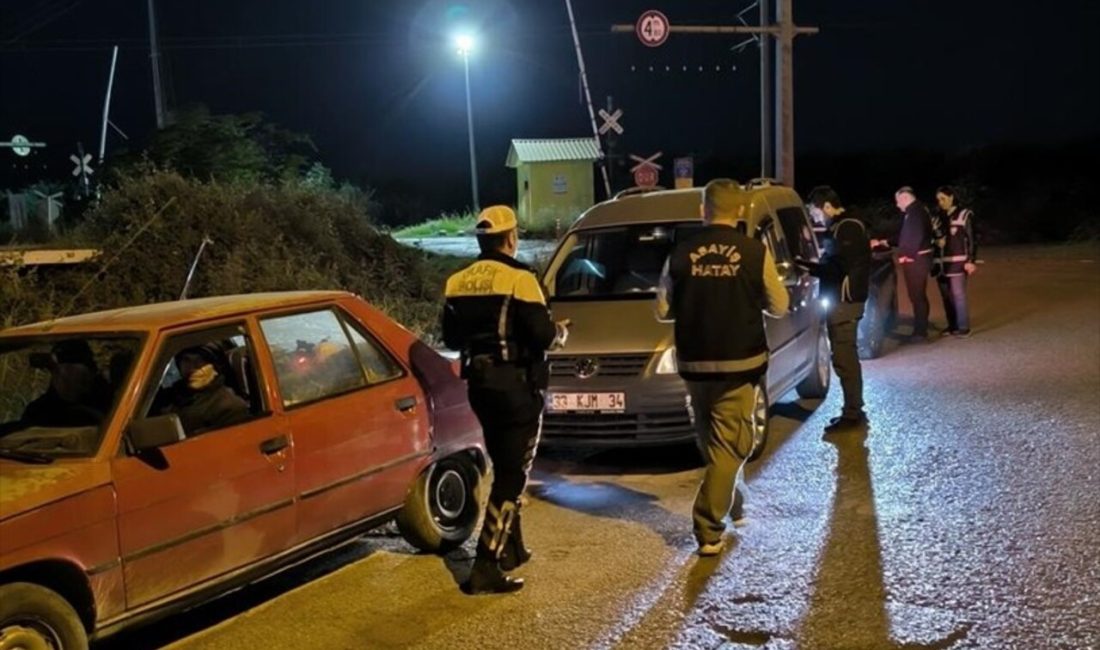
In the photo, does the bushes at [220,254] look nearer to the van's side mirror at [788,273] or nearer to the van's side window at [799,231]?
the van's side window at [799,231]

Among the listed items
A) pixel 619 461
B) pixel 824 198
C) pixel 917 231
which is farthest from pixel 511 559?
pixel 917 231

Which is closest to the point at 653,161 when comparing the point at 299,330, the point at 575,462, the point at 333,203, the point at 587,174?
the point at 333,203

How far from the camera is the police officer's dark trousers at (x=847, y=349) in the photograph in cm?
812

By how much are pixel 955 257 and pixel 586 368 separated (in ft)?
22.5

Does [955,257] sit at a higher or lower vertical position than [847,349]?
higher

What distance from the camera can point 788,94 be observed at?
61.3 ft

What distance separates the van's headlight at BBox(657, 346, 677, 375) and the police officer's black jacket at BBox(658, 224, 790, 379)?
1.57 m

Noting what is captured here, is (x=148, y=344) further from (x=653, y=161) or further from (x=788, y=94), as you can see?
(x=788, y=94)

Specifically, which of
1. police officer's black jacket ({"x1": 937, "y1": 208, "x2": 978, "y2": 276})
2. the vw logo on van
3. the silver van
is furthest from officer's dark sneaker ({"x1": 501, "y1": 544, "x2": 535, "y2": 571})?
police officer's black jacket ({"x1": 937, "y1": 208, "x2": 978, "y2": 276})

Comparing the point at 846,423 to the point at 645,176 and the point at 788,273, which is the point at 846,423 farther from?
the point at 645,176

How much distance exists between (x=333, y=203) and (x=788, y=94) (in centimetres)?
829

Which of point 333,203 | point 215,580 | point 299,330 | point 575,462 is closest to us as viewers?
point 215,580

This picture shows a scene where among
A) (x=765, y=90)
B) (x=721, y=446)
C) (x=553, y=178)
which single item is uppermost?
(x=765, y=90)

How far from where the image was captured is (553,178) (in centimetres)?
3675
